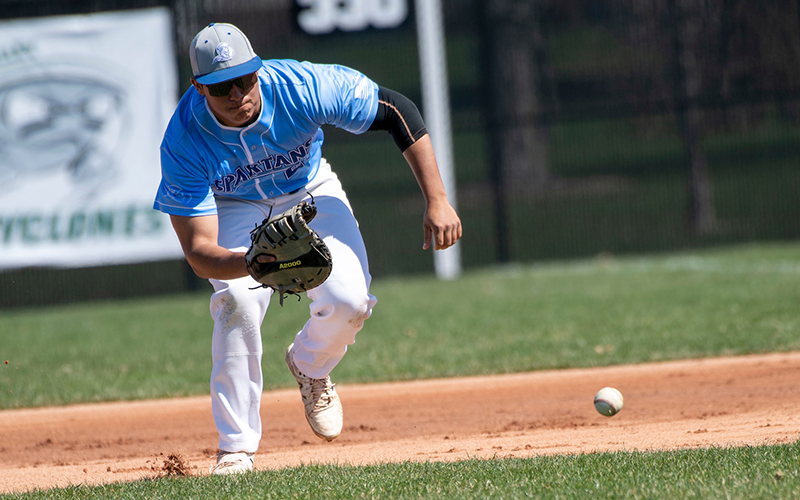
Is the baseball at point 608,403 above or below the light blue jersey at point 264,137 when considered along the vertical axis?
below

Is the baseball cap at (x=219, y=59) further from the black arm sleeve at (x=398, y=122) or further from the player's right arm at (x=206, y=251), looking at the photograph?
the black arm sleeve at (x=398, y=122)

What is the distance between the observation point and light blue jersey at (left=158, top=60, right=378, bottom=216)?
3977mm

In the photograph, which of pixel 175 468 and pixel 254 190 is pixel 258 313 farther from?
pixel 175 468

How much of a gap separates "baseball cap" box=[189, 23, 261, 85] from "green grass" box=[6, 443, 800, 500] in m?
1.81

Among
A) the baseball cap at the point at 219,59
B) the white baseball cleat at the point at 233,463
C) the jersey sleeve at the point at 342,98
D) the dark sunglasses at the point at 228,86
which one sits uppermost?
the baseball cap at the point at 219,59

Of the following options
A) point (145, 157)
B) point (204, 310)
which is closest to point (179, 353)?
point (204, 310)

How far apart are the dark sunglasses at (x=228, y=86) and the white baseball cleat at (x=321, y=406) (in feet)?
5.26

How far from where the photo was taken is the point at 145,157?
41.8 ft

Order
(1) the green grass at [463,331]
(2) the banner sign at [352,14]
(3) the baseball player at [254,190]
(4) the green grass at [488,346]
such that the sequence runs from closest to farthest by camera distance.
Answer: (4) the green grass at [488,346]
(3) the baseball player at [254,190]
(1) the green grass at [463,331]
(2) the banner sign at [352,14]

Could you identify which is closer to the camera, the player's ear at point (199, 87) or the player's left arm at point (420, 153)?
the player's ear at point (199, 87)

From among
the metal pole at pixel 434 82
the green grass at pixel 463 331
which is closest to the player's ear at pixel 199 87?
the green grass at pixel 463 331

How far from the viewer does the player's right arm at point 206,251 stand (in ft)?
12.2

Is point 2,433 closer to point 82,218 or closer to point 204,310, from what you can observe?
point 204,310

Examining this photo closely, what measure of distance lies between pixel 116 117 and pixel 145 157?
30.8 inches
